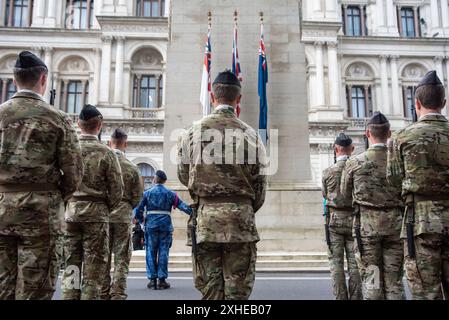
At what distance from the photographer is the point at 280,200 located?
39.3 feet

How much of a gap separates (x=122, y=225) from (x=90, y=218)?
1332mm

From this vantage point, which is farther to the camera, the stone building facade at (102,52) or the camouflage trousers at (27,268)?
the stone building facade at (102,52)

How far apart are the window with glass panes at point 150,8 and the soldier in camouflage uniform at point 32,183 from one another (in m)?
36.7

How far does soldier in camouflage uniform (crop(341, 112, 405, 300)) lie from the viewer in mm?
4980

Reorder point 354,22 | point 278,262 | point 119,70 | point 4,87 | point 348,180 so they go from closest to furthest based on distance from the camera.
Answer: point 348,180, point 278,262, point 119,70, point 4,87, point 354,22

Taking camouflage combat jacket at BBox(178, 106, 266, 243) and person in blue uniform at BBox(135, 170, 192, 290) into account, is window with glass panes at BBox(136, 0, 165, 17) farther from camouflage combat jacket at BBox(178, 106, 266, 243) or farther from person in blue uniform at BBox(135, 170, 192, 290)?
camouflage combat jacket at BBox(178, 106, 266, 243)

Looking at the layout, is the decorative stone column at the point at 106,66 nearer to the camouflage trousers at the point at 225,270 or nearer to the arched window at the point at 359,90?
the arched window at the point at 359,90

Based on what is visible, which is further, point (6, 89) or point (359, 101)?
point (359, 101)

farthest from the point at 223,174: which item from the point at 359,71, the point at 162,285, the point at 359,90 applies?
the point at 359,71

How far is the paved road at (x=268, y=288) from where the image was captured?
7.02 meters

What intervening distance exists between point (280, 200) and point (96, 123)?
725 cm

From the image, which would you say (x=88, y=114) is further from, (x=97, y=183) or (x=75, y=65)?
(x=75, y=65)

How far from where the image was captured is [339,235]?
21.0 feet

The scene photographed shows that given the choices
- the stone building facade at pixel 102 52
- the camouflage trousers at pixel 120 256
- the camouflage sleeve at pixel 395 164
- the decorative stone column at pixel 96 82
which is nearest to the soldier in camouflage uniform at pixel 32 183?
the camouflage trousers at pixel 120 256
